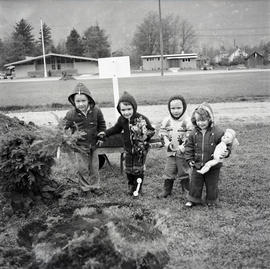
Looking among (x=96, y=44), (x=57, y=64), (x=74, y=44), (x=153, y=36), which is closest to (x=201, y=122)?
(x=57, y=64)

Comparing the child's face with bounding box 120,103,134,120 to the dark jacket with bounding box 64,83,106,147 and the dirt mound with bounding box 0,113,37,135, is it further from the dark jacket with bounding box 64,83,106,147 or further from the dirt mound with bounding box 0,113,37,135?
the dirt mound with bounding box 0,113,37,135

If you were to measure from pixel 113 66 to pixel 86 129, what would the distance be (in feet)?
8.76

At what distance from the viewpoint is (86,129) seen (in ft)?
15.7

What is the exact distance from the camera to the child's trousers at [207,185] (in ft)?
14.5

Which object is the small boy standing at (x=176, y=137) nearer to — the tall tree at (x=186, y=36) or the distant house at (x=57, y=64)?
the distant house at (x=57, y=64)

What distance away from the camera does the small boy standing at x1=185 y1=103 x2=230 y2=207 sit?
14.1 ft

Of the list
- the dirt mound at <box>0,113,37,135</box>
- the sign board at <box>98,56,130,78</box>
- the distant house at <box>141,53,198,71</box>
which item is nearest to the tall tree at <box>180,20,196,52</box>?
the distant house at <box>141,53,198,71</box>

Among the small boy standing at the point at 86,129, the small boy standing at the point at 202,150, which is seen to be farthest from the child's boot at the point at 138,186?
the small boy standing at the point at 202,150

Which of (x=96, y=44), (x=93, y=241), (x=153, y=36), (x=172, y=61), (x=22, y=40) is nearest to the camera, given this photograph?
(x=93, y=241)

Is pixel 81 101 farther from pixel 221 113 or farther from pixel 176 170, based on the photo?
pixel 221 113

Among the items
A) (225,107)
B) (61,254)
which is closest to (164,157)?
(61,254)

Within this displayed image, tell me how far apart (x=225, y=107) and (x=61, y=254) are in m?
10.7

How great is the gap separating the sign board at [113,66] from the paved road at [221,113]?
117 inches

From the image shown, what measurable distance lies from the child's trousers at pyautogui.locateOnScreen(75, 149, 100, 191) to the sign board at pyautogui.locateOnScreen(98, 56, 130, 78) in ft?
8.37
